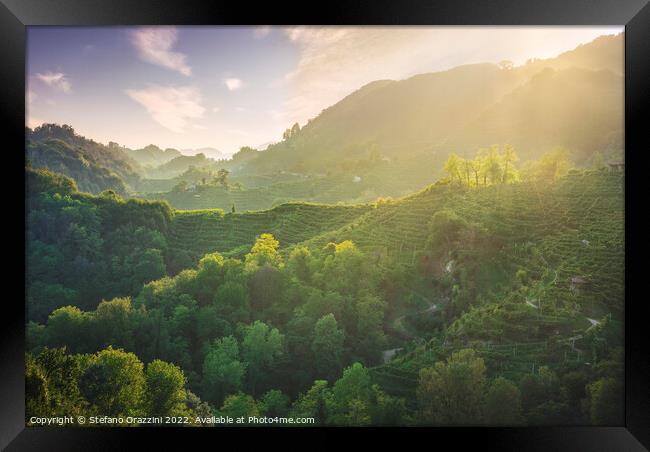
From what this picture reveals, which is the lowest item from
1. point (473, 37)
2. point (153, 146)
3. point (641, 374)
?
point (641, 374)

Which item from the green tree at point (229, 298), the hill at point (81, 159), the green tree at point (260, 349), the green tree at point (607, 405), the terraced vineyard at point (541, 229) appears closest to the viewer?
the green tree at point (607, 405)

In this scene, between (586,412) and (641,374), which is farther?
(586,412)

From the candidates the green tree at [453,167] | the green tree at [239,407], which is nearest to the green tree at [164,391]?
the green tree at [239,407]

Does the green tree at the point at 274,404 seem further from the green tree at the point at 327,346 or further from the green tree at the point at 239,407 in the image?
the green tree at the point at 327,346

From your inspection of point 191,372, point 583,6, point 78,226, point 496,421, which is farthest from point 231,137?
point 496,421

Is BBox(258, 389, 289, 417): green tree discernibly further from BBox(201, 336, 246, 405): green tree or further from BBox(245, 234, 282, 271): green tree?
BBox(245, 234, 282, 271): green tree

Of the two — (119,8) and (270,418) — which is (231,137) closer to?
(119,8)
